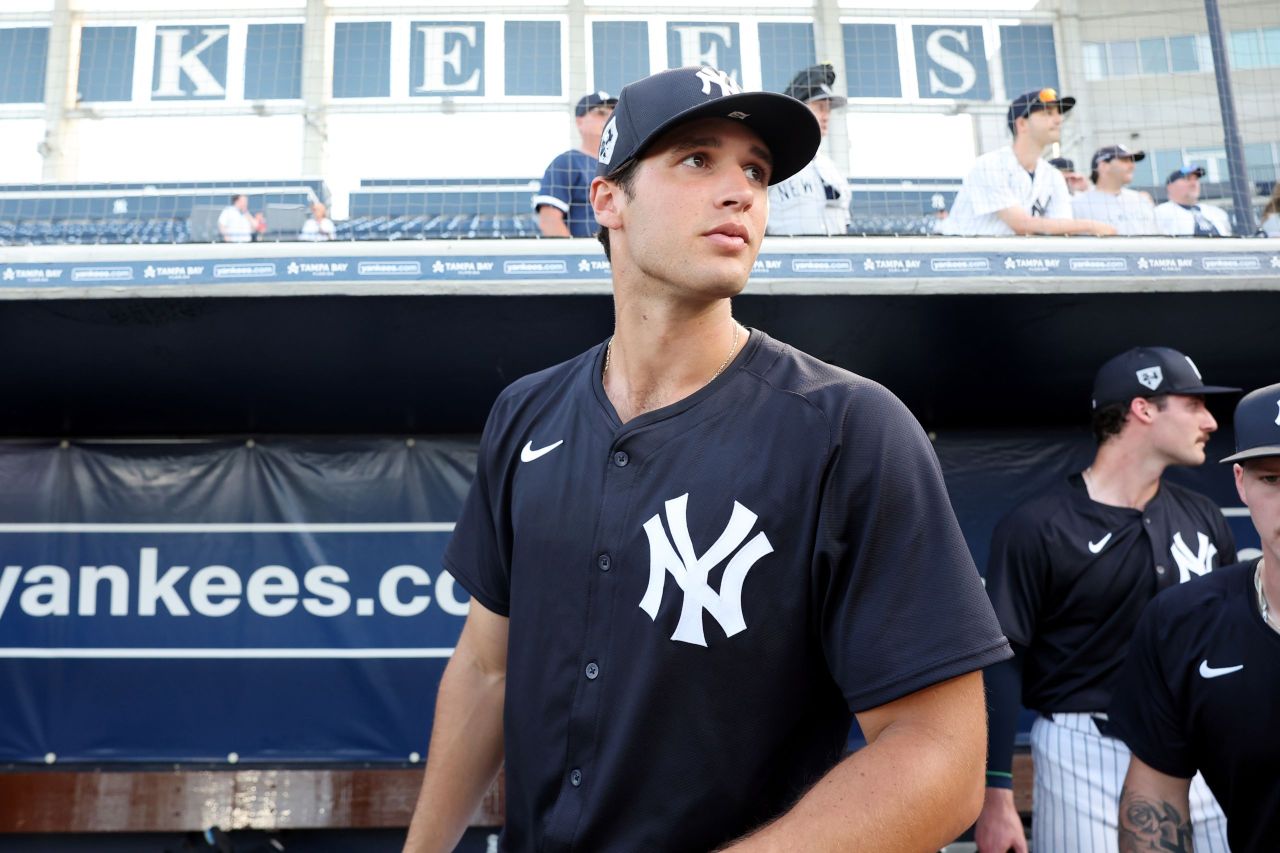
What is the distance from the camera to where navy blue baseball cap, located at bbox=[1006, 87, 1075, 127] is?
4539 mm

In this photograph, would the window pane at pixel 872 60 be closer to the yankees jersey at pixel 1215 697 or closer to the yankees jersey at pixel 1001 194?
the yankees jersey at pixel 1001 194

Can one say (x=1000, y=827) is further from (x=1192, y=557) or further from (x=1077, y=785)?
(x=1192, y=557)

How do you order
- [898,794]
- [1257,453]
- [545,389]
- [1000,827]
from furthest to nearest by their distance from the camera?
[1000,827] → [1257,453] → [545,389] → [898,794]

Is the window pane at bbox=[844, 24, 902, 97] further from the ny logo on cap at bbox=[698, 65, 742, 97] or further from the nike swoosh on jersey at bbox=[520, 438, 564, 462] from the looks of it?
the nike swoosh on jersey at bbox=[520, 438, 564, 462]

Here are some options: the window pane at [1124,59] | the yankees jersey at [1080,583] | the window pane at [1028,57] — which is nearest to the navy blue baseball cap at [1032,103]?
the window pane at [1028,57]

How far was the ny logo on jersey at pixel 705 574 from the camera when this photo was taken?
1271 millimetres

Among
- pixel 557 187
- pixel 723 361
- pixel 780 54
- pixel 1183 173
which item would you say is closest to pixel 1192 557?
pixel 723 361

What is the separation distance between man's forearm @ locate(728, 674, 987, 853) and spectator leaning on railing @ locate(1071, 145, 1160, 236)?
334 centimetres

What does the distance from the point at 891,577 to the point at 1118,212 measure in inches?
156

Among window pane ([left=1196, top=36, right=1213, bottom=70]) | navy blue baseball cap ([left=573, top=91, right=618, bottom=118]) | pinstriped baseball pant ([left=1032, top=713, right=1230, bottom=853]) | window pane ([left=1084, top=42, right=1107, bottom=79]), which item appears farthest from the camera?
window pane ([left=1084, top=42, right=1107, bottom=79])

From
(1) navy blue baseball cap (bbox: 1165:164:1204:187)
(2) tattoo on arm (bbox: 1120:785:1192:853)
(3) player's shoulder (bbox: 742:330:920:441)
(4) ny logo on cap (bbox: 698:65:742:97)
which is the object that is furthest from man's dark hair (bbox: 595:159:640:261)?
(1) navy blue baseball cap (bbox: 1165:164:1204:187)

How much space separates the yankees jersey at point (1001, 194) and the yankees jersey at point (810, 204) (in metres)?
0.44

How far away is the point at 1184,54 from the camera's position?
478 cm

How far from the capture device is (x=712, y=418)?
4.58 ft
